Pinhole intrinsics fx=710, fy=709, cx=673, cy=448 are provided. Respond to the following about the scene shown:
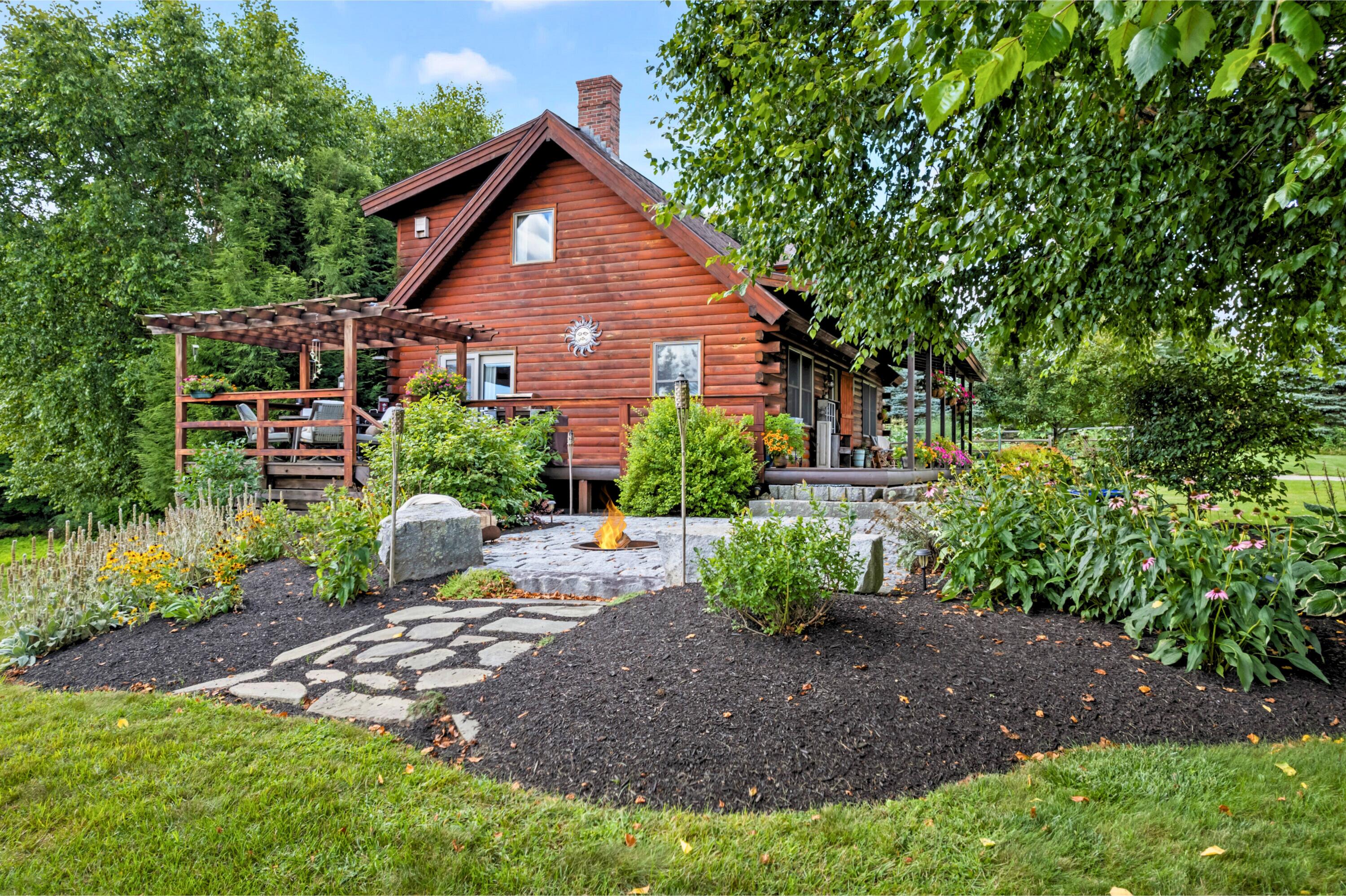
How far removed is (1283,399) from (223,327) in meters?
13.8

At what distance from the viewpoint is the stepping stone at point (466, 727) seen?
2943mm

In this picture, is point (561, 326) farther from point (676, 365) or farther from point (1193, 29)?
point (1193, 29)

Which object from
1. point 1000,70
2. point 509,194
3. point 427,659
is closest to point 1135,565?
point 1000,70

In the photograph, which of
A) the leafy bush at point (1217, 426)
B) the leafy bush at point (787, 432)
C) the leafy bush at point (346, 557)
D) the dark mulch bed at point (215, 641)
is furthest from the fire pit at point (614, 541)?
the leafy bush at point (1217, 426)

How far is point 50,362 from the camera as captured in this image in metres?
17.1

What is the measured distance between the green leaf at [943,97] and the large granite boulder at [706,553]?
3.01 metres

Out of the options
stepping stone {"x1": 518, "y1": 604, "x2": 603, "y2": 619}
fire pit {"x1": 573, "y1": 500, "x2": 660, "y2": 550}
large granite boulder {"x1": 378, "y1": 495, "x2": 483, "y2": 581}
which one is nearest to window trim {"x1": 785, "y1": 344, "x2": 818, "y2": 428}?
fire pit {"x1": 573, "y1": 500, "x2": 660, "y2": 550}

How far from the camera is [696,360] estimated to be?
1089cm

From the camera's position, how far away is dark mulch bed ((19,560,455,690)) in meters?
4.03

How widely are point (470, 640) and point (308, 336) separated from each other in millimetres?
9147

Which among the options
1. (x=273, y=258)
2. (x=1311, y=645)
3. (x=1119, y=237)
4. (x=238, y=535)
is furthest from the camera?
(x=273, y=258)

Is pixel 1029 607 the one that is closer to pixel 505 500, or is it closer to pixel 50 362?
pixel 505 500

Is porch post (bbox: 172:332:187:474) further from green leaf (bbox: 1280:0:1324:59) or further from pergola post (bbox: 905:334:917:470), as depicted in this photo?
green leaf (bbox: 1280:0:1324:59)

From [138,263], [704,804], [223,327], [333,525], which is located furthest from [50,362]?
[704,804]
